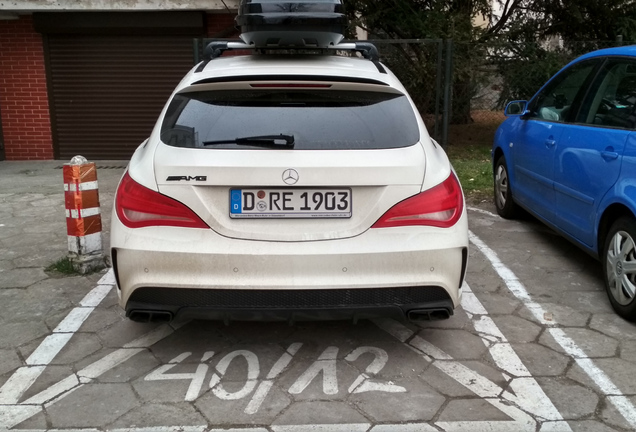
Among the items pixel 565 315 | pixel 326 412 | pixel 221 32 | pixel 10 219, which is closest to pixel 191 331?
pixel 326 412

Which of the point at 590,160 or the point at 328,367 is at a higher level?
the point at 590,160

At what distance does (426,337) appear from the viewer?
3.88 metres

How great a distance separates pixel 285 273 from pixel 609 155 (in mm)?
2428

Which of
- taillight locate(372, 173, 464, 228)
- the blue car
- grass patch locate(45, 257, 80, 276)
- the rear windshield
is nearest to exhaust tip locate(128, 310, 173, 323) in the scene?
the rear windshield

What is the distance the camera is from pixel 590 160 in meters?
4.38

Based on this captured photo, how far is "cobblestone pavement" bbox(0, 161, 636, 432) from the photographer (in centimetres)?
299

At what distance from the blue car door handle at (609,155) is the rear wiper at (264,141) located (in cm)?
222

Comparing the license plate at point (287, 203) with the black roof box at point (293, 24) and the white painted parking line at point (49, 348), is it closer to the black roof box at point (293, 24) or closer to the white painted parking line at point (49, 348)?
the white painted parking line at point (49, 348)

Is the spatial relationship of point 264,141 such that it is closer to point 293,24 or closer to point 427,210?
point 427,210

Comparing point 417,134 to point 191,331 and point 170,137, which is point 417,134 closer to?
point 170,137

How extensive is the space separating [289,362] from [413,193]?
3.94ft

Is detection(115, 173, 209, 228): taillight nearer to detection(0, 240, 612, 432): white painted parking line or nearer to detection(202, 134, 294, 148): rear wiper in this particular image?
detection(202, 134, 294, 148): rear wiper

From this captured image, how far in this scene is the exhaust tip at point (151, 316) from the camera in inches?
126

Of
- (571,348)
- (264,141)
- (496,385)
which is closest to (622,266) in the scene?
(571,348)
